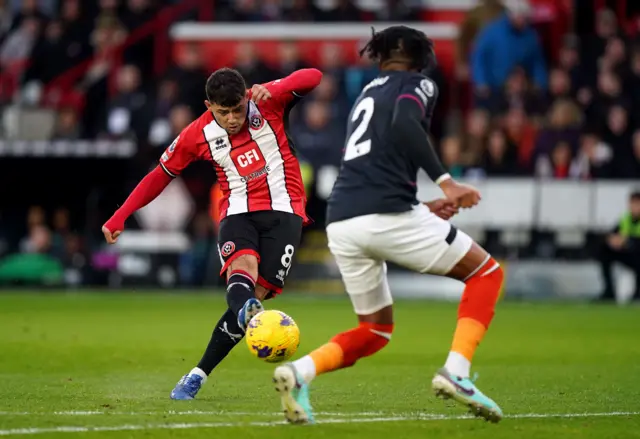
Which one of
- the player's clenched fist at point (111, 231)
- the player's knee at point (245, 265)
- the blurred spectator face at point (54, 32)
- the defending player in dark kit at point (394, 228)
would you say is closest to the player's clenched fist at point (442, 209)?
the defending player in dark kit at point (394, 228)

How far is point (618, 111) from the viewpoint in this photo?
20.5 meters

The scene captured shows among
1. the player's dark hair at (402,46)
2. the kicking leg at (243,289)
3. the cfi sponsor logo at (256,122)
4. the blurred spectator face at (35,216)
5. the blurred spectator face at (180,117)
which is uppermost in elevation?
the player's dark hair at (402,46)

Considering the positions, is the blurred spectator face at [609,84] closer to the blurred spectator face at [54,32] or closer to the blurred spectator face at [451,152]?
the blurred spectator face at [451,152]

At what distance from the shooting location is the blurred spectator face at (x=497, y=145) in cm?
2009

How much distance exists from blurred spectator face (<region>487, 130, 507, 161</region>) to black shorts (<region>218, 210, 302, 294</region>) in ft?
37.9

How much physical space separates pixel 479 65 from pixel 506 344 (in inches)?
384

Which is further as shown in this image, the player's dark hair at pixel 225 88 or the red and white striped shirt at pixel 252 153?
the red and white striped shirt at pixel 252 153

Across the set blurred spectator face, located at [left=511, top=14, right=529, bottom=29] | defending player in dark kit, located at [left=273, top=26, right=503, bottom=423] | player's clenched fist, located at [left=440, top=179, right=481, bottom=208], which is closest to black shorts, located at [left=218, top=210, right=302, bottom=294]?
defending player in dark kit, located at [left=273, top=26, right=503, bottom=423]

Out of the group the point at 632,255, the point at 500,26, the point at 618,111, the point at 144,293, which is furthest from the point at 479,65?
the point at 144,293

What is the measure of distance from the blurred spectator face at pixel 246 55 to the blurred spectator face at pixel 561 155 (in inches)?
200

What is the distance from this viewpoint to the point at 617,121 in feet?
67.1

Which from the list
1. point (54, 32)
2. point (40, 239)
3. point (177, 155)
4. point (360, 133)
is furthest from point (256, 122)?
point (54, 32)

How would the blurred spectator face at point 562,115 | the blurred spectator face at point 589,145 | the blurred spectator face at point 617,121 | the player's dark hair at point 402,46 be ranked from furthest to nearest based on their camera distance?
the blurred spectator face at point 562,115 < the blurred spectator face at point 617,121 < the blurred spectator face at point 589,145 < the player's dark hair at point 402,46

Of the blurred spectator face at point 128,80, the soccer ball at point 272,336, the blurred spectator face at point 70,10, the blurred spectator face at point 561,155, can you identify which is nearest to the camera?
the soccer ball at point 272,336
